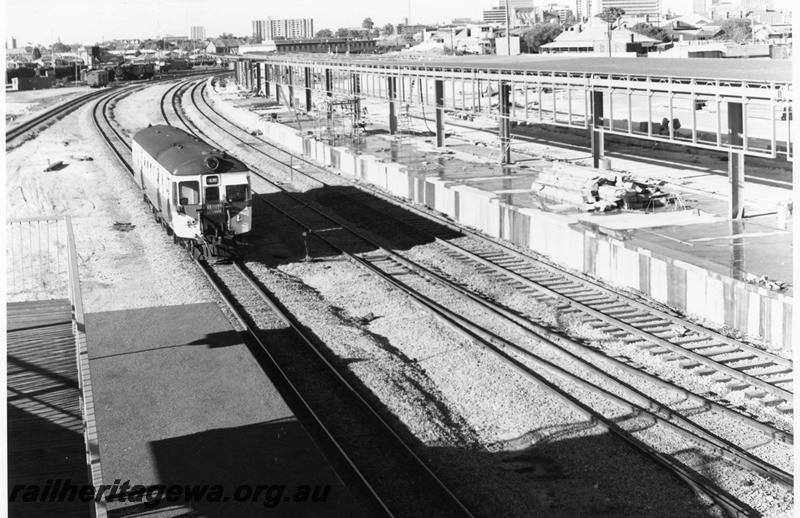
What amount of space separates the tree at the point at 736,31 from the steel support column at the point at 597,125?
213ft

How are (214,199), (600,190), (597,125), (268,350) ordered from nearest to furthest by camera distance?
(268,350), (214,199), (600,190), (597,125)

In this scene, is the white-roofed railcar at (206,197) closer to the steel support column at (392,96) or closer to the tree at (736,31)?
the steel support column at (392,96)

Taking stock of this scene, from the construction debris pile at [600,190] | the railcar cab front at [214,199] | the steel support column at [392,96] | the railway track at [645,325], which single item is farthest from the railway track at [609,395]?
the steel support column at [392,96]

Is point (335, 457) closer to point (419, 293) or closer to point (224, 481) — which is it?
point (224, 481)

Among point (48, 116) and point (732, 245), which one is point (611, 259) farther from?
point (48, 116)

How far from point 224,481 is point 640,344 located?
8.97 m

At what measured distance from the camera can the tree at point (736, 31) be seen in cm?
9526

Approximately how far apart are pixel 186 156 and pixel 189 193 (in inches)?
40.8

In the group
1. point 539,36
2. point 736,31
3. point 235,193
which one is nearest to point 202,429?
point 235,193

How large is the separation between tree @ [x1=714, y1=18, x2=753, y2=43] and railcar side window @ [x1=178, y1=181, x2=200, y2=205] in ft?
257

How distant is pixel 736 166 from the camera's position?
24453 millimetres

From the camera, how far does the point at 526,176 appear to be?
34.6 meters

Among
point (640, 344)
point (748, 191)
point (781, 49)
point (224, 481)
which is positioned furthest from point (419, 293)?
point (781, 49)

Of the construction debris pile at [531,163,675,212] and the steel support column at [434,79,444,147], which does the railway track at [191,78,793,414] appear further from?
the steel support column at [434,79,444,147]
